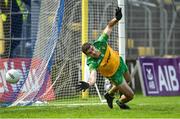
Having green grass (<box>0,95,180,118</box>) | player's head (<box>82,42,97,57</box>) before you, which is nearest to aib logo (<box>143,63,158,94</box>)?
green grass (<box>0,95,180,118</box>)

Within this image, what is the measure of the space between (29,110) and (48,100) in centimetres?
166

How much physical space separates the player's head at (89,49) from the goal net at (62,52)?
207cm

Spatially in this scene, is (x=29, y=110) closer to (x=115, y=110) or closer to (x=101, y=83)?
(x=115, y=110)

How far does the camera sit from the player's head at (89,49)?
38.7ft

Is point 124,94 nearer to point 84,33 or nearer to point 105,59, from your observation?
point 105,59

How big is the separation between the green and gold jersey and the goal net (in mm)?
1490

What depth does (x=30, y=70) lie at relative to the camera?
570 inches

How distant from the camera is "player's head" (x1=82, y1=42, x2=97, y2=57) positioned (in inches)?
464

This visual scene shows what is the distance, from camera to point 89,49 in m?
11.8

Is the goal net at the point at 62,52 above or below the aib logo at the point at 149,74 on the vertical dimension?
above

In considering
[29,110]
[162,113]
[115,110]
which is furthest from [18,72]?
[162,113]

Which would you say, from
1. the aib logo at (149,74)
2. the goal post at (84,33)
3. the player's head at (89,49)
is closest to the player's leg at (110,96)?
the player's head at (89,49)

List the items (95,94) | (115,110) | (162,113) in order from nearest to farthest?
1. (162,113)
2. (115,110)
3. (95,94)

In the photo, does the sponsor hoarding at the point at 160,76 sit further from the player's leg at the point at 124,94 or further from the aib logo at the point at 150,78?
the player's leg at the point at 124,94
